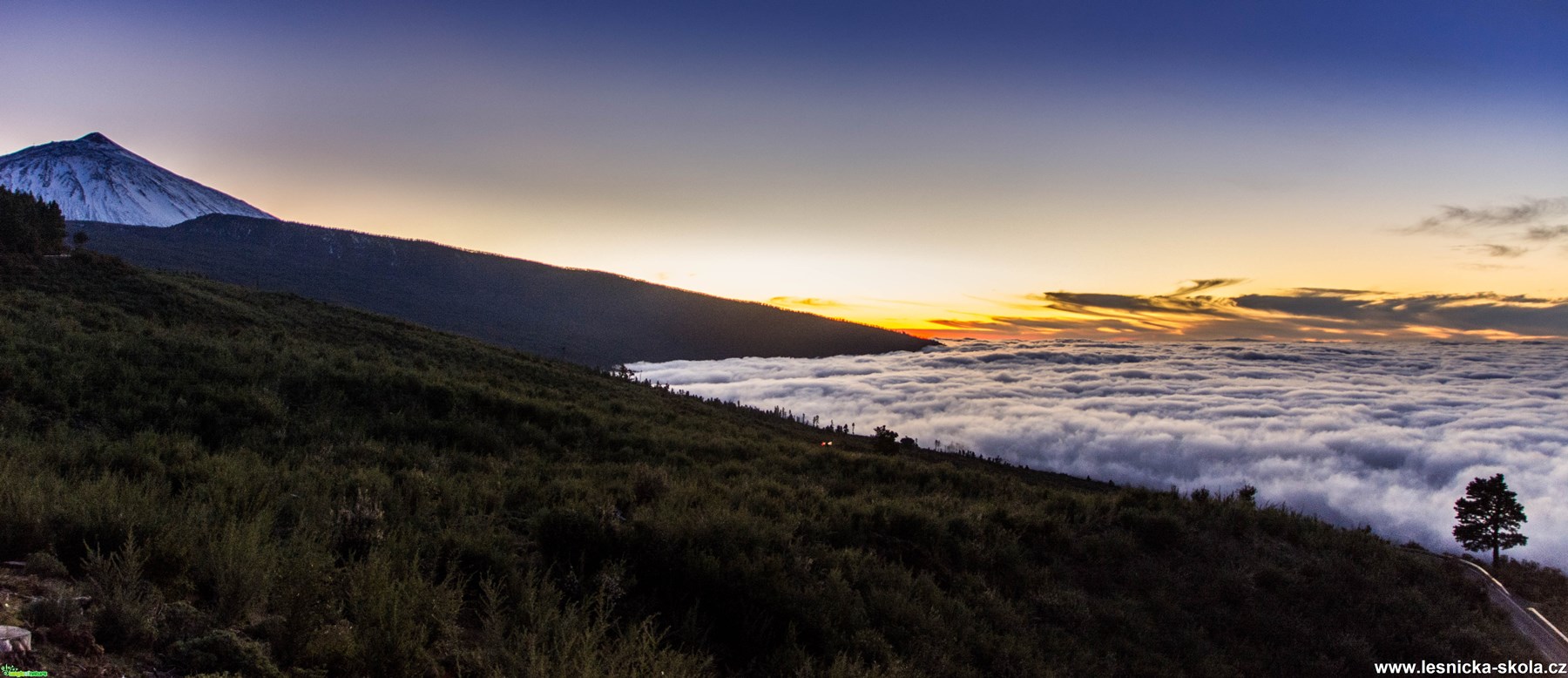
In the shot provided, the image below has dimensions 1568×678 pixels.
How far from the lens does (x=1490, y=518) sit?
4138cm

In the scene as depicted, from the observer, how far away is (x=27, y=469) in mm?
6203

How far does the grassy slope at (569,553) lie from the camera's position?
4262 millimetres

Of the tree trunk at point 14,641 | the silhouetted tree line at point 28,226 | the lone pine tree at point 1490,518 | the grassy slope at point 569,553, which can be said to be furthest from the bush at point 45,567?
the lone pine tree at point 1490,518

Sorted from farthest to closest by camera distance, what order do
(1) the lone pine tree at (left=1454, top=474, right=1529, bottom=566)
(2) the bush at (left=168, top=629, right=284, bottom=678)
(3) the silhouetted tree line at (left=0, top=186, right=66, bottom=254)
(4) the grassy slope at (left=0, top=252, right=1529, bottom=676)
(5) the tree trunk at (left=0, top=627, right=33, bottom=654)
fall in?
(1) the lone pine tree at (left=1454, top=474, right=1529, bottom=566) → (3) the silhouetted tree line at (left=0, top=186, right=66, bottom=254) → (4) the grassy slope at (left=0, top=252, right=1529, bottom=676) → (2) the bush at (left=168, top=629, right=284, bottom=678) → (5) the tree trunk at (left=0, top=627, right=33, bottom=654)

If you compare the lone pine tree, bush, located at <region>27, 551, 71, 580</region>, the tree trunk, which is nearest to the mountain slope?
the lone pine tree

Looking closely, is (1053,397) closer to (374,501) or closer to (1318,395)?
(1318,395)

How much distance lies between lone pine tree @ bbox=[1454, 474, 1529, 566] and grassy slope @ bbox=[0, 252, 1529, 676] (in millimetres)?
44846

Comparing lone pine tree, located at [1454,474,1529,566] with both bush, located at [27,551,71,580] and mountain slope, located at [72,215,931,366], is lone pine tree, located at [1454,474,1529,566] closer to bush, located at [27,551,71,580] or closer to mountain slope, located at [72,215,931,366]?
bush, located at [27,551,71,580]

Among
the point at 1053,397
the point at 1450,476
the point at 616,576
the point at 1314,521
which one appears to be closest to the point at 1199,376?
the point at 1053,397

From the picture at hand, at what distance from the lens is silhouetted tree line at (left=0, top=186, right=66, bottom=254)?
89.5ft

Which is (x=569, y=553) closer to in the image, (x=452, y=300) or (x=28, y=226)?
(x=28, y=226)

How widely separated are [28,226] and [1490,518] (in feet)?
264

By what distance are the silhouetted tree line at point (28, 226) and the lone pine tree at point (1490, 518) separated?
258 ft

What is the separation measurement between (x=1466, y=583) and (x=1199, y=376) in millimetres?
170727
